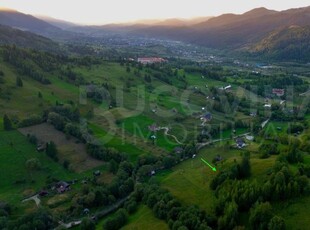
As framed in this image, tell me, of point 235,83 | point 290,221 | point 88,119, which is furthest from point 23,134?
point 235,83

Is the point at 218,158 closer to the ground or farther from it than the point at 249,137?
farther from it

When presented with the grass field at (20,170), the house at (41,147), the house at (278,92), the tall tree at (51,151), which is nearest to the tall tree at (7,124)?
the grass field at (20,170)

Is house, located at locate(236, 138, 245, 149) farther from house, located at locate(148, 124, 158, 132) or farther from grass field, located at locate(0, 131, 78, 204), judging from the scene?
grass field, located at locate(0, 131, 78, 204)

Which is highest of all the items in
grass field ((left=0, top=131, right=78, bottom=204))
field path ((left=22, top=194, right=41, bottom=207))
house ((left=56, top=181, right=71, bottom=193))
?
grass field ((left=0, top=131, right=78, bottom=204))

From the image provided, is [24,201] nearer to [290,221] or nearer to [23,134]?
[23,134]

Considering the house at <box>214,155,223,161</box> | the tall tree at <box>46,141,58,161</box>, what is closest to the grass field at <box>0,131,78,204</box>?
the tall tree at <box>46,141,58,161</box>

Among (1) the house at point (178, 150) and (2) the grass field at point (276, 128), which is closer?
(1) the house at point (178, 150)

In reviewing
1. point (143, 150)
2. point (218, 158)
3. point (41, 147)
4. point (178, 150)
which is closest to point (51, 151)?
point (41, 147)

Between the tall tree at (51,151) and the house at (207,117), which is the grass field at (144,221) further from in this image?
the house at (207,117)

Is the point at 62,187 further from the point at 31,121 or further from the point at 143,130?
the point at 143,130
